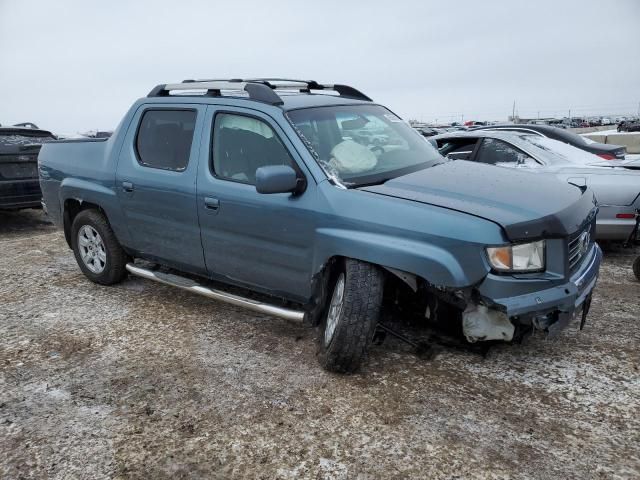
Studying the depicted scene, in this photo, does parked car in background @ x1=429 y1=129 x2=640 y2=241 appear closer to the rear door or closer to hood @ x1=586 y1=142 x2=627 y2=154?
hood @ x1=586 y1=142 x2=627 y2=154

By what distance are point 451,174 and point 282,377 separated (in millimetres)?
1836

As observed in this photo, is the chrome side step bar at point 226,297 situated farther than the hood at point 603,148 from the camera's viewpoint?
No

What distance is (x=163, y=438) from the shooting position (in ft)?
9.59

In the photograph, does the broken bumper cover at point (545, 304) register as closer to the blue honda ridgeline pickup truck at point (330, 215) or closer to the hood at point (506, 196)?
the blue honda ridgeline pickup truck at point (330, 215)

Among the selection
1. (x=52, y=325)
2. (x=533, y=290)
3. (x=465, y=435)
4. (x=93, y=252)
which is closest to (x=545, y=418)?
(x=465, y=435)

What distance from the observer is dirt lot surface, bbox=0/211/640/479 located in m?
2.71

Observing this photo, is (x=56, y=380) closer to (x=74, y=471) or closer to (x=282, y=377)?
(x=74, y=471)

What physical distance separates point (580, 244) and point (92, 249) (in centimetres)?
433

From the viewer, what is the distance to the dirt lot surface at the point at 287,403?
2.71 meters

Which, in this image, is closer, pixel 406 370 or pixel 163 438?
pixel 163 438

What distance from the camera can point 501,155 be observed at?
22.2 feet

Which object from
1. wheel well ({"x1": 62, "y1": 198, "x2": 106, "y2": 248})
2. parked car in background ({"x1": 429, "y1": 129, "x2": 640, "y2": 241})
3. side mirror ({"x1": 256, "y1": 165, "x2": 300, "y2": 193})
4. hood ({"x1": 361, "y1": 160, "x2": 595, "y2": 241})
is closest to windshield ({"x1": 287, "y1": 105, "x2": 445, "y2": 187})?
hood ({"x1": 361, "y1": 160, "x2": 595, "y2": 241})

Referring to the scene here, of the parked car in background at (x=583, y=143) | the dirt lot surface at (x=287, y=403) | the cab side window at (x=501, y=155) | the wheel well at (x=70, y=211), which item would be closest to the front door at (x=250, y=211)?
the dirt lot surface at (x=287, y=403)

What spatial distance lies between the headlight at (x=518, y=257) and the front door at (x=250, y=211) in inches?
45.6
